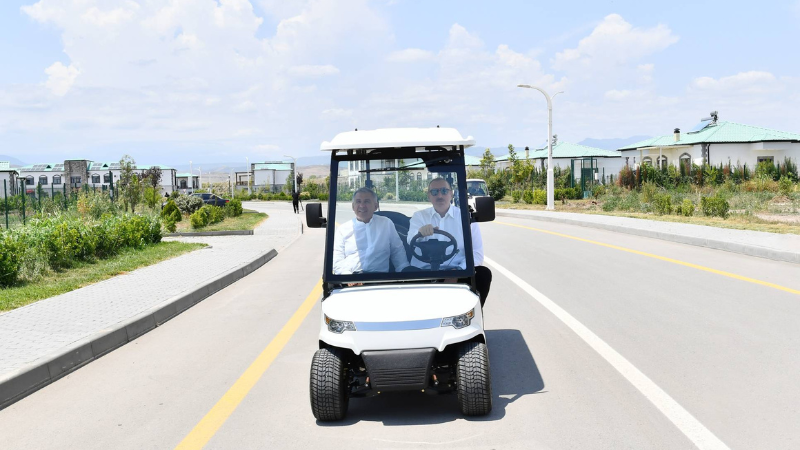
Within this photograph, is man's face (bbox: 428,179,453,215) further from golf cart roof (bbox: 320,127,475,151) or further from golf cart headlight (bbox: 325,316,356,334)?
golf cart headlight (bbox: 325,316,356,334)

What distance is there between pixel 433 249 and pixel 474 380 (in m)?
1.14

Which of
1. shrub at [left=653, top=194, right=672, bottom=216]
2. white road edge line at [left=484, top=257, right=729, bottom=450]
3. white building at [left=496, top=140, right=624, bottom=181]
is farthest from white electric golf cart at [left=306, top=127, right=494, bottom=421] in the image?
white building at [left=496, top=140, right=624, bottom=181]

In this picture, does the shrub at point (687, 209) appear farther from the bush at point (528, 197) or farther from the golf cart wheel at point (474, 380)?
the golf cart wheel at point (474, 380)

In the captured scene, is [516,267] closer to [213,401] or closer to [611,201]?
[213,401]

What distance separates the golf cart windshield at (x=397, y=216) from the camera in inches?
219

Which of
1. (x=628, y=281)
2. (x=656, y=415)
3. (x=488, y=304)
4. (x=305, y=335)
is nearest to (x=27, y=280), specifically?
(x=305, y=335)

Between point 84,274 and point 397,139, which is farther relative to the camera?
point 84,274

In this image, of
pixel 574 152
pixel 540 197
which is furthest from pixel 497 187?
pixel 574 152

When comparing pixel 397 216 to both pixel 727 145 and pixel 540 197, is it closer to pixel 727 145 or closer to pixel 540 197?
pixel 540 197

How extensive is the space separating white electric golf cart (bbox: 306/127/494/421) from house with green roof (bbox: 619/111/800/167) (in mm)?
51829

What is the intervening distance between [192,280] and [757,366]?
8.96 m

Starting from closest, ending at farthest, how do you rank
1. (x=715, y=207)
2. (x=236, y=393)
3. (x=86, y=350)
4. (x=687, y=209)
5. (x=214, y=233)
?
1. (x=236, y=393)
2. (x=86, y=350)
3. (x=214, y=233)
4. (x=715, y=207)
5. (x=687, y=209)

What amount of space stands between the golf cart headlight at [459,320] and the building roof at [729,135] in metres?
59.3

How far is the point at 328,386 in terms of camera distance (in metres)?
4.93
